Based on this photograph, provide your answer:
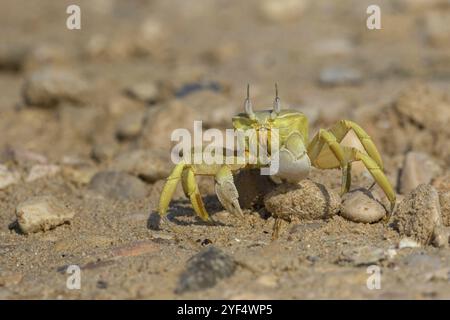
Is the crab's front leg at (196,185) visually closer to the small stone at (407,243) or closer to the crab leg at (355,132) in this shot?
the crab leg at (355,132)

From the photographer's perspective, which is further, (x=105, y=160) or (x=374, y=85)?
(x=374, y=85)

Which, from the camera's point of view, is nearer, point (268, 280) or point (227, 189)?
point (268, 280)

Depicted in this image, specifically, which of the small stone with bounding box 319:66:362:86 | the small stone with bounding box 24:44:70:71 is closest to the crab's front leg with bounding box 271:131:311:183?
the small stone with bounding box 319:66:362:86

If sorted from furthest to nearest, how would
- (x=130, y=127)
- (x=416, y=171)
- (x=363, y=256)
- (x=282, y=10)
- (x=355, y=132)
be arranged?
(x=282, y=10) → (x=130, y=127) → (x=416, y=171) → (x=355, y=132) → (x=363, y=256)

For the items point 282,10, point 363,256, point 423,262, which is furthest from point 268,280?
point 282,10

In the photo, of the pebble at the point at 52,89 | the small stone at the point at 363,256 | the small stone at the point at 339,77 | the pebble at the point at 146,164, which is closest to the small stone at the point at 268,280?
the small stone at the point at 363,256

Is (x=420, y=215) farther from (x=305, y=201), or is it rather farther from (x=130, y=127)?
(x=130, y=127)

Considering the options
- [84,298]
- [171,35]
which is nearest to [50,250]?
[84,298]
